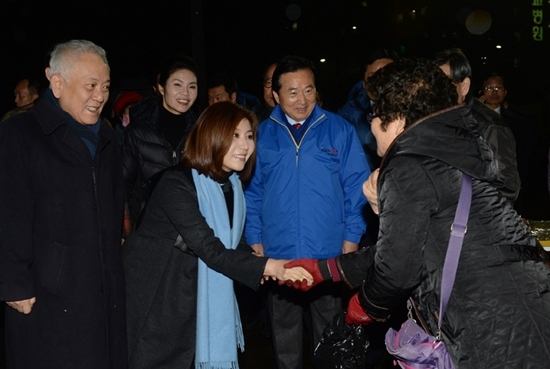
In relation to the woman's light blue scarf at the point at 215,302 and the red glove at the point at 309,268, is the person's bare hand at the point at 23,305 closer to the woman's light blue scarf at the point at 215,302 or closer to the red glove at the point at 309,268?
the woman's light blue scarf at the point at 215,302

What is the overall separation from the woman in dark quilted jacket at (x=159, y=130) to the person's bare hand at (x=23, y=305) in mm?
2250

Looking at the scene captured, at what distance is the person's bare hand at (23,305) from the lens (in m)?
3.80

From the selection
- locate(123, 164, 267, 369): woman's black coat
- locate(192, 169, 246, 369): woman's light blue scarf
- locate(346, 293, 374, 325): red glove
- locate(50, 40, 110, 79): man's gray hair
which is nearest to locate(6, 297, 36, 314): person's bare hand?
locate(123, 164, 267, 369): woman's black coat

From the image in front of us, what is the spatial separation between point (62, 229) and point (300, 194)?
189cm

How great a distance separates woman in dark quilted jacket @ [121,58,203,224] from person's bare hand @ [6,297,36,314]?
7.38ft

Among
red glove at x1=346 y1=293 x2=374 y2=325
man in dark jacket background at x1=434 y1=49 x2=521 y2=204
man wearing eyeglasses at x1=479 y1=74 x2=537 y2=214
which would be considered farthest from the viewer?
man wearing eyeglasses at x1=479 y1=74 x2=537 y2=214

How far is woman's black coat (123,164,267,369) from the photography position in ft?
13.5

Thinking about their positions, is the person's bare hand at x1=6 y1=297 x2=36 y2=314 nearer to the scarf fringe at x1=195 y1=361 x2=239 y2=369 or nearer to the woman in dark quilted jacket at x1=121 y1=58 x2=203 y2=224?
the scarf fringe at x1=195 y1=361 x2=239 y2=369

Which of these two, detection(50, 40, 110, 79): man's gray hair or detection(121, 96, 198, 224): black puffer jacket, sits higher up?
detection(50, 40, 110, 79): man's gray hair

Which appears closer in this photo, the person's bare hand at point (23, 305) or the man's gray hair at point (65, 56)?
the person's bare hand at point (23, 305)

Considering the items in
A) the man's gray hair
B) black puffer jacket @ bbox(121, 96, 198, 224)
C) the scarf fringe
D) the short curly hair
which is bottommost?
the scarf fringe

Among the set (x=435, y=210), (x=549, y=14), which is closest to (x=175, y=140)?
(x=435, y=210)

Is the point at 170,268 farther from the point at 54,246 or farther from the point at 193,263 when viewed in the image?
the point at 54,246

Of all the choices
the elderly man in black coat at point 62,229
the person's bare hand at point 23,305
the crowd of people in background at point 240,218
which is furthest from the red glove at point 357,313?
the person's bare hand at point 23,305
